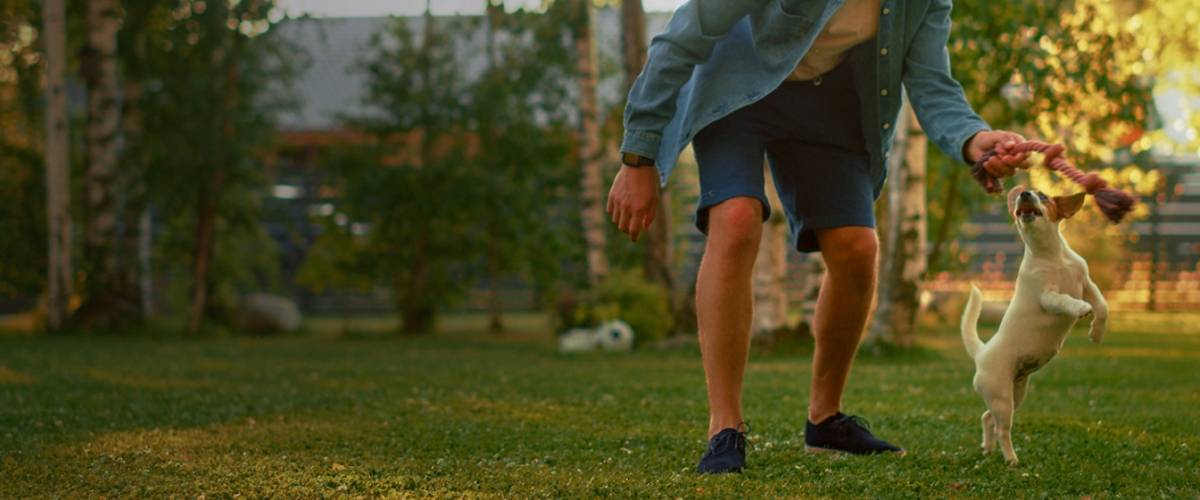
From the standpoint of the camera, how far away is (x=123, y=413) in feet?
16.1

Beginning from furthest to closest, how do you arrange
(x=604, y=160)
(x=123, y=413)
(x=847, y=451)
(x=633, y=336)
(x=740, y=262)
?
(x=604, y=160)
(x=633, y=336)
(x=123, y=413)
(x=847, y=451)
(x=740, y=262)

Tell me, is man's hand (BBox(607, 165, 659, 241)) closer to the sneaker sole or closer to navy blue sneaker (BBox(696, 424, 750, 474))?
navy blue sneaker (BBox(696, 424, 750, 474))

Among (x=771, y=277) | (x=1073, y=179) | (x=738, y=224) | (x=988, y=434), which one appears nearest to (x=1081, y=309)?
(x=1073, y=179)

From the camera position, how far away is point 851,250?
11.6 ft

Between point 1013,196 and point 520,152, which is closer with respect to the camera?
point 1013,196

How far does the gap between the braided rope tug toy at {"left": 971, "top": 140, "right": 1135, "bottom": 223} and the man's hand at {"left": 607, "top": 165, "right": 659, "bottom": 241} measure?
2.62ft

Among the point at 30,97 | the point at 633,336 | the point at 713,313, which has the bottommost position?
the point at 633,336

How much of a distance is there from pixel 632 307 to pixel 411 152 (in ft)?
15.3

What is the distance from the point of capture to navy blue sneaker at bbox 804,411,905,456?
3.61 meters

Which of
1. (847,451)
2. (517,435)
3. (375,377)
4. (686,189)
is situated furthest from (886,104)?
(686,189)

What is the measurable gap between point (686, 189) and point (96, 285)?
7.27 m

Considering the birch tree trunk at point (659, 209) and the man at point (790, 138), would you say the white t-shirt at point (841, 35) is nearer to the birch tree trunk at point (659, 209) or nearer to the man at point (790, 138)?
the man at point (790, 138)

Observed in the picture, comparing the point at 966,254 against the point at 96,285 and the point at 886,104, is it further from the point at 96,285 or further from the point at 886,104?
the point at 886,104

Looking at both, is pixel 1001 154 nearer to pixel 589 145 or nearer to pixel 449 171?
pixel 589 145
